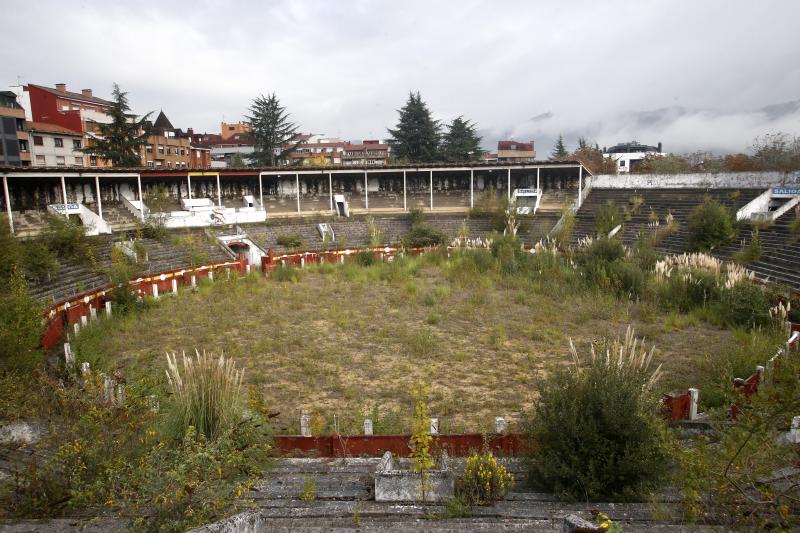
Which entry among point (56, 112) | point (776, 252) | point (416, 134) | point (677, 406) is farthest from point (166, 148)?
point (677, 406)

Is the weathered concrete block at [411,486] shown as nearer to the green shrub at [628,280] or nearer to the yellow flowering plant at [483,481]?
the yellow flowering plant at [483,481]

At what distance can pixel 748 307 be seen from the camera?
13.5 m

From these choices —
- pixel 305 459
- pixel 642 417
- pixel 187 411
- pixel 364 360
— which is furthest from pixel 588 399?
pixel 364 360

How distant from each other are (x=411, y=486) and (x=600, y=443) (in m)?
2.17

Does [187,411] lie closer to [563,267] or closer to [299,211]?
[563,267]

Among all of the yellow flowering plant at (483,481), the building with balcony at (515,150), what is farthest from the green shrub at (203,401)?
the building with balcony at (515,150)

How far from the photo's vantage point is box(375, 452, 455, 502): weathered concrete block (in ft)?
18.1

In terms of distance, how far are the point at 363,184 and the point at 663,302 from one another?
80.8ft

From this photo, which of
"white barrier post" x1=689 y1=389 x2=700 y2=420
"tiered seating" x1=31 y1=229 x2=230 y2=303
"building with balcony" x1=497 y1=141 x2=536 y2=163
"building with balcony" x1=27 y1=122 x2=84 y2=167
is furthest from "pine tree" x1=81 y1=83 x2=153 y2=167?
"building with balcony" x1=497 y1=141 x2=536 y2=163

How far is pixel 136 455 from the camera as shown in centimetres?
586

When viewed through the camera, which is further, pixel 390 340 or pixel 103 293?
pixel 103 293

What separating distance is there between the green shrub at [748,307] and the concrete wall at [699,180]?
1285 cm

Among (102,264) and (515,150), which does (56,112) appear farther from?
(515,150)

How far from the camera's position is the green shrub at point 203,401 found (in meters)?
6.74
